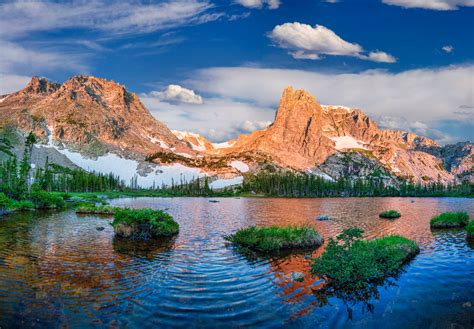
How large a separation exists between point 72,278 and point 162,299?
8591mm

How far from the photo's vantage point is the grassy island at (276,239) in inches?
1444

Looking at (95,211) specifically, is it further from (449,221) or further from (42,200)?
(449,221)

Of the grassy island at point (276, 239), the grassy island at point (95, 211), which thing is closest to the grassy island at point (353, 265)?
the grassy island at point (276, 239)

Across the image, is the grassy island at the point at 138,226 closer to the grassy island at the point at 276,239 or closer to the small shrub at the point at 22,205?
the grassy island at the point at 276,239

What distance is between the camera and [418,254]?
3600cm

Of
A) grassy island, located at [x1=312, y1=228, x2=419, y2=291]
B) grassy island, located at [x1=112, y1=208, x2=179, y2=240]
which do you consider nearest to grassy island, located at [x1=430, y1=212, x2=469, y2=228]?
grassy island, located at [x1=312, y1=228, x2=419, y2=291]

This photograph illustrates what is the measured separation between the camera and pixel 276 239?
3700 cm

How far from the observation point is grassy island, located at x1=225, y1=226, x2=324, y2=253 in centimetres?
3669

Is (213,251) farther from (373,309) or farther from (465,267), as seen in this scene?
(465,267)

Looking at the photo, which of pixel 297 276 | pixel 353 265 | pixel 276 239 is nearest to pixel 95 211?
pixel 276 239

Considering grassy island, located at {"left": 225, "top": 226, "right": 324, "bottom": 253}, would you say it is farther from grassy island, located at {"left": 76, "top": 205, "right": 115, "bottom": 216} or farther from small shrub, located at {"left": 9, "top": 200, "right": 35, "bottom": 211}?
small shrub, located at {"left": 9, "top": 200, "right": 35, "bottom": 211}

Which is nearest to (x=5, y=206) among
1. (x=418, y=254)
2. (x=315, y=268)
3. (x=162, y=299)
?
(x=162, y=299)

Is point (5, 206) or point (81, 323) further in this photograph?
point (5, 206)

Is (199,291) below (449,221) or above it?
below
